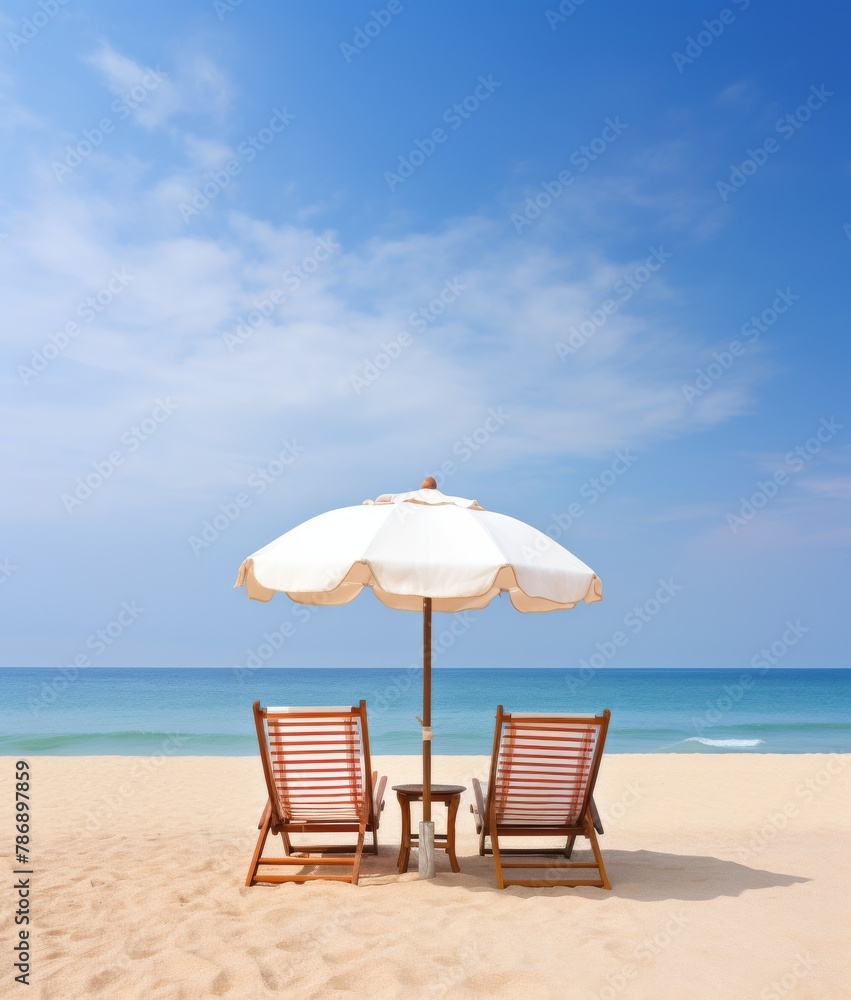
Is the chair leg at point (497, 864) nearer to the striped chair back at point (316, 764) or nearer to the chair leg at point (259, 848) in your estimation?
the striped chair back at point (316, 764)

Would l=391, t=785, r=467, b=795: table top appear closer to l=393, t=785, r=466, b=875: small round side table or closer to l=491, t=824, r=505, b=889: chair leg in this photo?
l=393, t=785, r=466, b=875: small round side table

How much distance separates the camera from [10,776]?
12.0m

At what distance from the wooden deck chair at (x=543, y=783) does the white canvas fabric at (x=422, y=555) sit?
0.75 m

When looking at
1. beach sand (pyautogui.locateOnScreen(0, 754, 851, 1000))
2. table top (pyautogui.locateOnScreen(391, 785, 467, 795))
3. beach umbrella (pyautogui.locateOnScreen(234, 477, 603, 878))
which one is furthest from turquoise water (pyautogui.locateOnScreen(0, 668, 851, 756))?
beach umbrella (pyautogui.locateOnScreen(234, 477, 603, 878))

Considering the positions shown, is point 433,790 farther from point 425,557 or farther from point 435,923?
point 425,557

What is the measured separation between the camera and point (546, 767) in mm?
4875

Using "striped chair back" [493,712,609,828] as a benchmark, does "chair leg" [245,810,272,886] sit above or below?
below

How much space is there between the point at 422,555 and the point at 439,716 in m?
26.9

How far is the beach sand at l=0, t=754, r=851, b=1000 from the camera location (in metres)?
3.14

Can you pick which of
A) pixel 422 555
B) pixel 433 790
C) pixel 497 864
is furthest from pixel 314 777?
pixel 422 555

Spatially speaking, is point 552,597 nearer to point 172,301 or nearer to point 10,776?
point 172,301

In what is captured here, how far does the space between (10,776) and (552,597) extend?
10801mm

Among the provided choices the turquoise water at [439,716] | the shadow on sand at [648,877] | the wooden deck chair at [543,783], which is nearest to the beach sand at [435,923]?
the shadow on sand at [648,877]

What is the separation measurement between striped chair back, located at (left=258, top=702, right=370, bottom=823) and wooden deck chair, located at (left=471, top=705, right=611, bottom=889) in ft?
2.49
